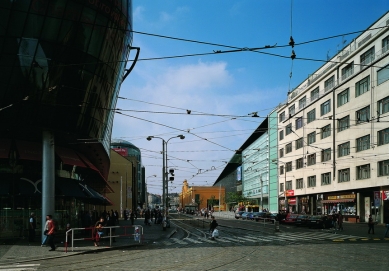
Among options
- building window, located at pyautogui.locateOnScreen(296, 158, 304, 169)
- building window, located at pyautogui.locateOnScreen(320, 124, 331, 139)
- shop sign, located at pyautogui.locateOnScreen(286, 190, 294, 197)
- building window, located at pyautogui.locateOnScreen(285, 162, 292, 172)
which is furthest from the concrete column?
shop sign, located at pyautogui.locateOnScreen(286, 190, 294, 197)

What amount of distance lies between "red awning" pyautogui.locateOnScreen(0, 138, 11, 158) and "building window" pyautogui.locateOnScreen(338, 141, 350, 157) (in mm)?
41546

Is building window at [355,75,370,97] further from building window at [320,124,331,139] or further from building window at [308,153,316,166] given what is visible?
building window at [308,153,316,166]

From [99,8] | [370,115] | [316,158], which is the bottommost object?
[316,158]

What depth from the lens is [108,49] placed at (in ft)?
96.5

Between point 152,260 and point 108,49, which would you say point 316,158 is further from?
point 152,260

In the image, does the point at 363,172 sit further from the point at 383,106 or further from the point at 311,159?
the point at 311,159

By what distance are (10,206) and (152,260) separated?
18.0m

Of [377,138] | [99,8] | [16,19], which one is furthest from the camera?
[377,138]

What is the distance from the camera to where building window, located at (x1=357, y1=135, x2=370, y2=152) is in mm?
53531

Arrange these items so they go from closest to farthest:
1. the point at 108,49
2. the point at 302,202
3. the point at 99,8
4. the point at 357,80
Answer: the point at 99,8 < the point at 108,49 < the point at 357,80 < the point at 302,202

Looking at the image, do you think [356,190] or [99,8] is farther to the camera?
[356,190]

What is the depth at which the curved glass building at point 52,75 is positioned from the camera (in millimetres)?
25625

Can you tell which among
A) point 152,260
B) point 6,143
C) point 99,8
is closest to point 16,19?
point 99,8

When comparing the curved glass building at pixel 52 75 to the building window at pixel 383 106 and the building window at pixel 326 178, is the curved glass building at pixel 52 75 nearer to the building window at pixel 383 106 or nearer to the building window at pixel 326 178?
the building window at pixel 383 106
